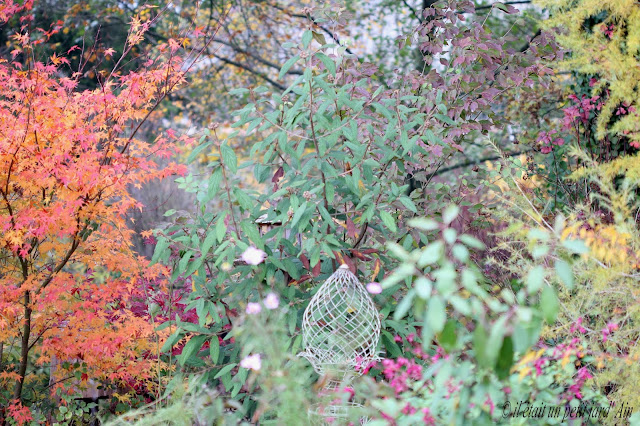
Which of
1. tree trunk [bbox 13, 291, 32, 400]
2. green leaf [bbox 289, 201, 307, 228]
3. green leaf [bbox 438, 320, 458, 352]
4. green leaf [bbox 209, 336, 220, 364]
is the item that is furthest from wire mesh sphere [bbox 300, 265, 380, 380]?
tree trunk [bbox 13, 291, 32, 400]

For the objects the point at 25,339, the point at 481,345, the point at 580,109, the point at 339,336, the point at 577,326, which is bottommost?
the point at 25,339

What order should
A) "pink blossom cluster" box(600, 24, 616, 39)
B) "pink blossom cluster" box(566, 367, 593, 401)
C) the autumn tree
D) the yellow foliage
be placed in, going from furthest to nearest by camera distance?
"pink blossom cluster" box(600, 24, 616, 39) < the autumn tree < the yellow foliage < "pink blossom cluster" box(566, 367, 593, 401)

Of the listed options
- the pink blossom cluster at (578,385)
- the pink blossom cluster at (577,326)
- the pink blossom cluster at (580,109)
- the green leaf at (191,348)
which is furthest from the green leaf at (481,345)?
the pink blossom cluster at (580,109)

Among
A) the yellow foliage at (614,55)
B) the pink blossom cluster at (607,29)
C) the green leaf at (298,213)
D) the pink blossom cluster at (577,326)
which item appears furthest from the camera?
the pink blossom cluster at (607,29)

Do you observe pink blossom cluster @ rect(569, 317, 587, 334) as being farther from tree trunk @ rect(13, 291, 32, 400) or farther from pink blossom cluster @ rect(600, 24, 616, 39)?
tree trunk @ rect(13, 291, 32, 400)

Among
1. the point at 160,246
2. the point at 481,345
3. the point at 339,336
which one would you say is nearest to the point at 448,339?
the point at 481,345

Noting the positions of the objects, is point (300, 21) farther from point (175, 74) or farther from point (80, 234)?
point (80, 234)

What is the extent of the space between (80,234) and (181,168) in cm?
55

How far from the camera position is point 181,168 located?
112 inches

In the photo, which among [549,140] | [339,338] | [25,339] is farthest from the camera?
[549,140]

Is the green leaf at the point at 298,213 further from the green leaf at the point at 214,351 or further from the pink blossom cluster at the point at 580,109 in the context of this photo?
the pink blossom cluster at the point at 580,109

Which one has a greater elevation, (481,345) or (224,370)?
(481,345)

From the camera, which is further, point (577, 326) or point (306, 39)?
point (306, 39)

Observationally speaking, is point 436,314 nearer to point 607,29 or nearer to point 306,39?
point 306,39
